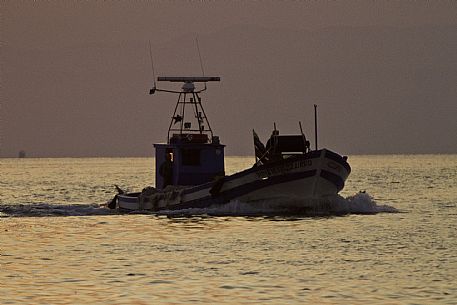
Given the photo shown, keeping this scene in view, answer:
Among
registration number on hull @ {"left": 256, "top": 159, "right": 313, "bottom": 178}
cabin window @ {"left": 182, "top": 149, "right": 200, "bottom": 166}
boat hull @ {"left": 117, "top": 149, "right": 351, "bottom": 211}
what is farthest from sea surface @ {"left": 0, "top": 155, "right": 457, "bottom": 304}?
cabin window @ {"left": 182, "top": 149, "right": 200, "bottom": 166}

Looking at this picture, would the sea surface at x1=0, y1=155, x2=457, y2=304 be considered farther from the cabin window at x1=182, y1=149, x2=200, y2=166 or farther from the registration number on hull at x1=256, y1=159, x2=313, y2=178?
the cabin window at x1=182, y1=149, x2=200, y2=166

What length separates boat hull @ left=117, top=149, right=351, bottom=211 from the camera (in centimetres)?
4231

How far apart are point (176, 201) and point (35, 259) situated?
1805 centimetres

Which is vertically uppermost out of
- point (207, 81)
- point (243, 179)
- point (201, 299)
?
point (207, 81)

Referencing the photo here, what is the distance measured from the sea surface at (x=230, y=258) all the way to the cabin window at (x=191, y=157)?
120 inches

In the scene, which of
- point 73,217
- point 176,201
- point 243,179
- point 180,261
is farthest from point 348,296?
point 73,217

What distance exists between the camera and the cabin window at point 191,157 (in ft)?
157

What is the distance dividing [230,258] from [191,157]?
19.9m

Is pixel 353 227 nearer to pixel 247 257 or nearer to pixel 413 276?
pixel 247 257

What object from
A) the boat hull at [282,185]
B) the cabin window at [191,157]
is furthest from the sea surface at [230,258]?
the cabin window at [191,157]

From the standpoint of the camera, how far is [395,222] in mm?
43188

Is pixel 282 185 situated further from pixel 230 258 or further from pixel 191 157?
pixel 230 258

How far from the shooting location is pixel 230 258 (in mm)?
28344

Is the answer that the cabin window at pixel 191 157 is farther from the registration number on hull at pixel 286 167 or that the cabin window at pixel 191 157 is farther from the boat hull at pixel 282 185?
the registration number on hull at pixel 286 167
